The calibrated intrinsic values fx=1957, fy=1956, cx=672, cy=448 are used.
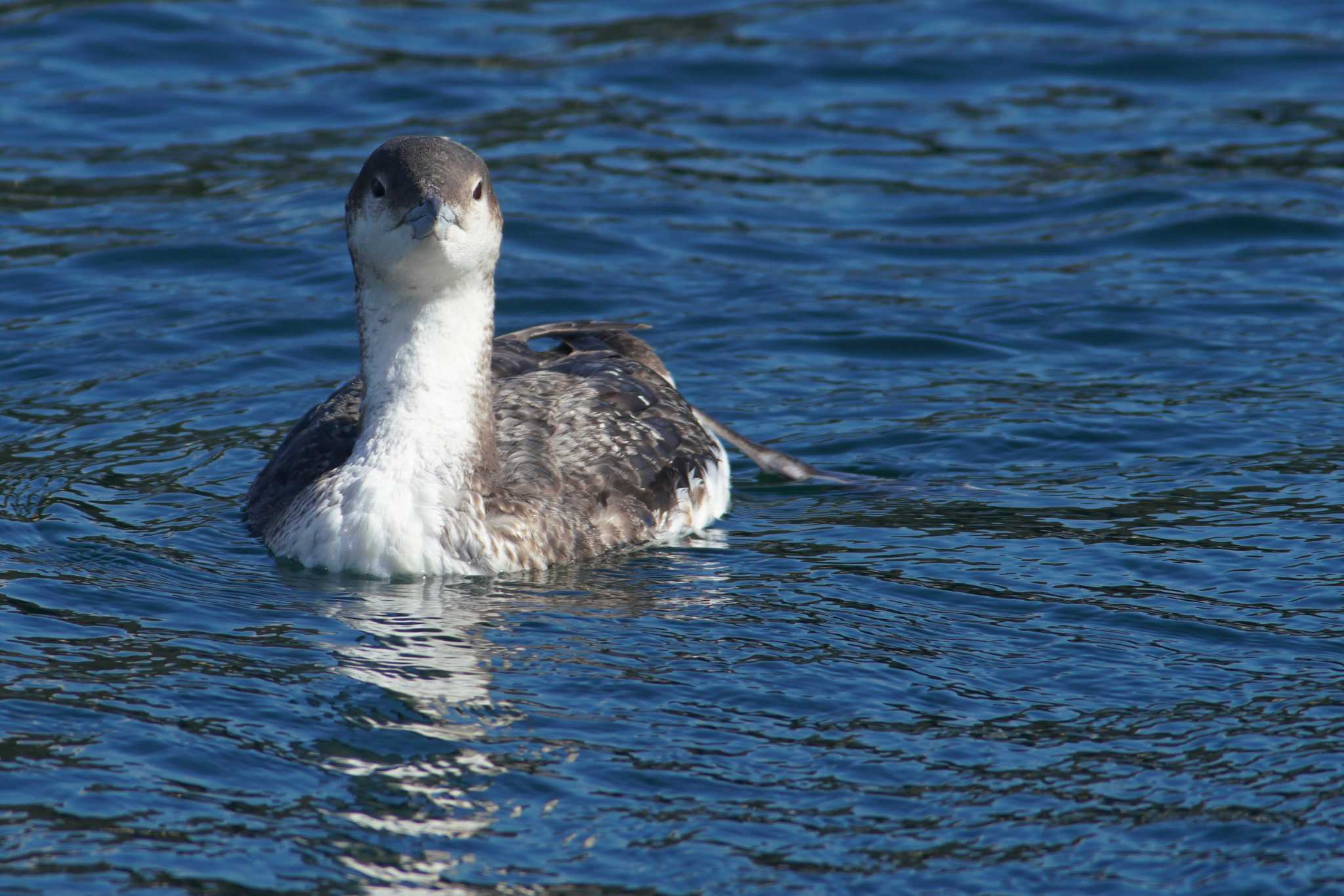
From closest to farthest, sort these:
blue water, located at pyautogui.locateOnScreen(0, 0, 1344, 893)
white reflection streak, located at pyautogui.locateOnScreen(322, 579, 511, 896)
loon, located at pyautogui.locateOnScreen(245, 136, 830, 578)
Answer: white reflection streak, located at pyautogui.locateOnScreen(322, 579, 511, 896) < blue water, located at pyautogui.locateOnScreen(0, 0, 1344, 893) < loon, located at pyautogui.locateOnScreen(245, 136, 830, 578)

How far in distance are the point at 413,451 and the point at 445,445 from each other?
145 millimetres

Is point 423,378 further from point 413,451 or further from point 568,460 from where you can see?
point 568,460

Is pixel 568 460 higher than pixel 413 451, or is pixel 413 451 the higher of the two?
pixel 413 451

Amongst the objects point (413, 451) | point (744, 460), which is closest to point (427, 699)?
point (413, 451)

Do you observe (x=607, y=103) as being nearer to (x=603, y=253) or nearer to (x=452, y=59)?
(x=452, y=59)

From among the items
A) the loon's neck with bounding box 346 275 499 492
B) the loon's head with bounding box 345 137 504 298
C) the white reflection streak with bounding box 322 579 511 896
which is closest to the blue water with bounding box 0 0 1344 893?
the white reflection streak with bounding box 322 579 511 896

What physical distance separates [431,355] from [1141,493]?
137 inches

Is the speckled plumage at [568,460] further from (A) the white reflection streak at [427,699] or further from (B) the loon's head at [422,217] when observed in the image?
(B) the loon's head at [422,217]

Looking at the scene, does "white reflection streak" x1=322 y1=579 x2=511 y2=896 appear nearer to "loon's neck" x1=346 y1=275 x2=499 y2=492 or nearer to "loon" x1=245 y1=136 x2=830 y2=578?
"loon" x1=245 y1=136 x2=830 y2=578

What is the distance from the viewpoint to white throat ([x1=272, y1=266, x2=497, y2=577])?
26.6 feet

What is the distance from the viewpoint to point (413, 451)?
27.1 feet

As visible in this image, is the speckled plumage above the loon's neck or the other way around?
the other way around

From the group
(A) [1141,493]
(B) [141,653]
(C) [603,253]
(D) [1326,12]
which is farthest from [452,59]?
(B) [141,653]

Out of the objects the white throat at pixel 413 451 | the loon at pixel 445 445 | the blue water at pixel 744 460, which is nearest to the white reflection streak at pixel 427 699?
the blue water at pixel 744 460
